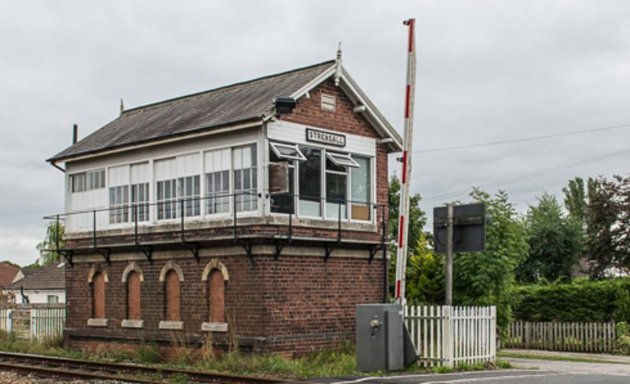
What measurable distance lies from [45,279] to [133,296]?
35.5 m

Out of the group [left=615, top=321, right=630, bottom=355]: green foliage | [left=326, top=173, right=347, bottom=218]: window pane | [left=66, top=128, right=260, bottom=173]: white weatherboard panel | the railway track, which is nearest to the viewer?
the railway track

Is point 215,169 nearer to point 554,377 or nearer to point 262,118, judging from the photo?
point 262,118

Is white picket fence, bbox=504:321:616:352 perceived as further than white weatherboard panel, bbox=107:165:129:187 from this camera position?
Yes

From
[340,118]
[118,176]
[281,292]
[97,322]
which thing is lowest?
[97,322]

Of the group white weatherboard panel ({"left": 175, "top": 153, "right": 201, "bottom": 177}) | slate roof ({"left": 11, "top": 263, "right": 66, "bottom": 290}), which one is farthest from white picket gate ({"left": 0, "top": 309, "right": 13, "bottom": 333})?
slate roof ({"left": 11, "top": 263, "right": 66, "bottom": 290})

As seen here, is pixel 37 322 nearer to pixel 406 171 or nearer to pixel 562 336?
pixel 406 171

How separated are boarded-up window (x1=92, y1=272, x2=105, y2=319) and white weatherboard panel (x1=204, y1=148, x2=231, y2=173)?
5.34 m

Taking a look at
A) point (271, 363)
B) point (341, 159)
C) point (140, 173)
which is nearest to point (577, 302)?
point (341, 159)

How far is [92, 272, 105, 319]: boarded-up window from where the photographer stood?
2530 cm

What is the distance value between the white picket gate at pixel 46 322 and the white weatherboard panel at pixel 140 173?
6466mm

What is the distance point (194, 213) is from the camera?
2283 centimetres

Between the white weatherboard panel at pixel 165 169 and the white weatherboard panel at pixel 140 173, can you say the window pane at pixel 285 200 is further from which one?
the white weatherboard panel at pixel 140 173

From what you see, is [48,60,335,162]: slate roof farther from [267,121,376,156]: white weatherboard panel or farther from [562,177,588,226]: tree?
[562,177,588,226]: tree

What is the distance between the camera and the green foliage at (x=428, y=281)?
24203 mm
